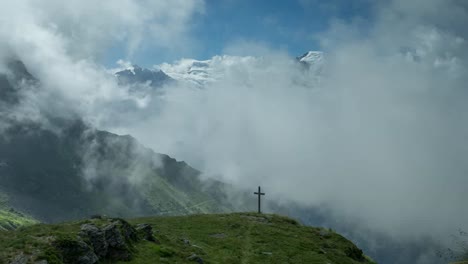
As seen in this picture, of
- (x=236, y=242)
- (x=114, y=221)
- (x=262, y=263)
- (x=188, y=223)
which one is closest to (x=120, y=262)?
(x=114, y=221)

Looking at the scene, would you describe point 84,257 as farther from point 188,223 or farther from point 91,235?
point 188,223

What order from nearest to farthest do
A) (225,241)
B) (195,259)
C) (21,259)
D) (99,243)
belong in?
(21,259), (99,243), (195,259), (225,241)

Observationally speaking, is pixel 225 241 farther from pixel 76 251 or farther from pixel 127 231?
pixel 76 251

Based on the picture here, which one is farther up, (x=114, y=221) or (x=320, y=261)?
(x=114, y=221)

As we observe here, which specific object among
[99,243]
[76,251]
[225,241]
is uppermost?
[99,243]

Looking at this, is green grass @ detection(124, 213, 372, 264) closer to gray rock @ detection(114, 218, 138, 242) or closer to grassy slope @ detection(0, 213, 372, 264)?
grassy slope @ detection(0, 213, 372, 264)

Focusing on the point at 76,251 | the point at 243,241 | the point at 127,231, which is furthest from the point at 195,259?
the point at 243,241

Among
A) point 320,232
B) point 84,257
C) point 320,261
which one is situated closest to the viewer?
point 84,257

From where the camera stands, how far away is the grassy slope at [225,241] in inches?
1628

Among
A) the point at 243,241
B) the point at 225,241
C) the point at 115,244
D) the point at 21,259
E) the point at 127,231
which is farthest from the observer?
the point at 243,241

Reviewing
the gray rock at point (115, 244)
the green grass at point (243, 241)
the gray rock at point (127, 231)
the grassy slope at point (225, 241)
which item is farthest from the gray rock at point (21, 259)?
the gray rock at point (127, 231)

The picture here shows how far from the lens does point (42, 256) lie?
3591 centimetres

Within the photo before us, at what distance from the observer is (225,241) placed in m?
64.5

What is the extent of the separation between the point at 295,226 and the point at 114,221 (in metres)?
42.3
